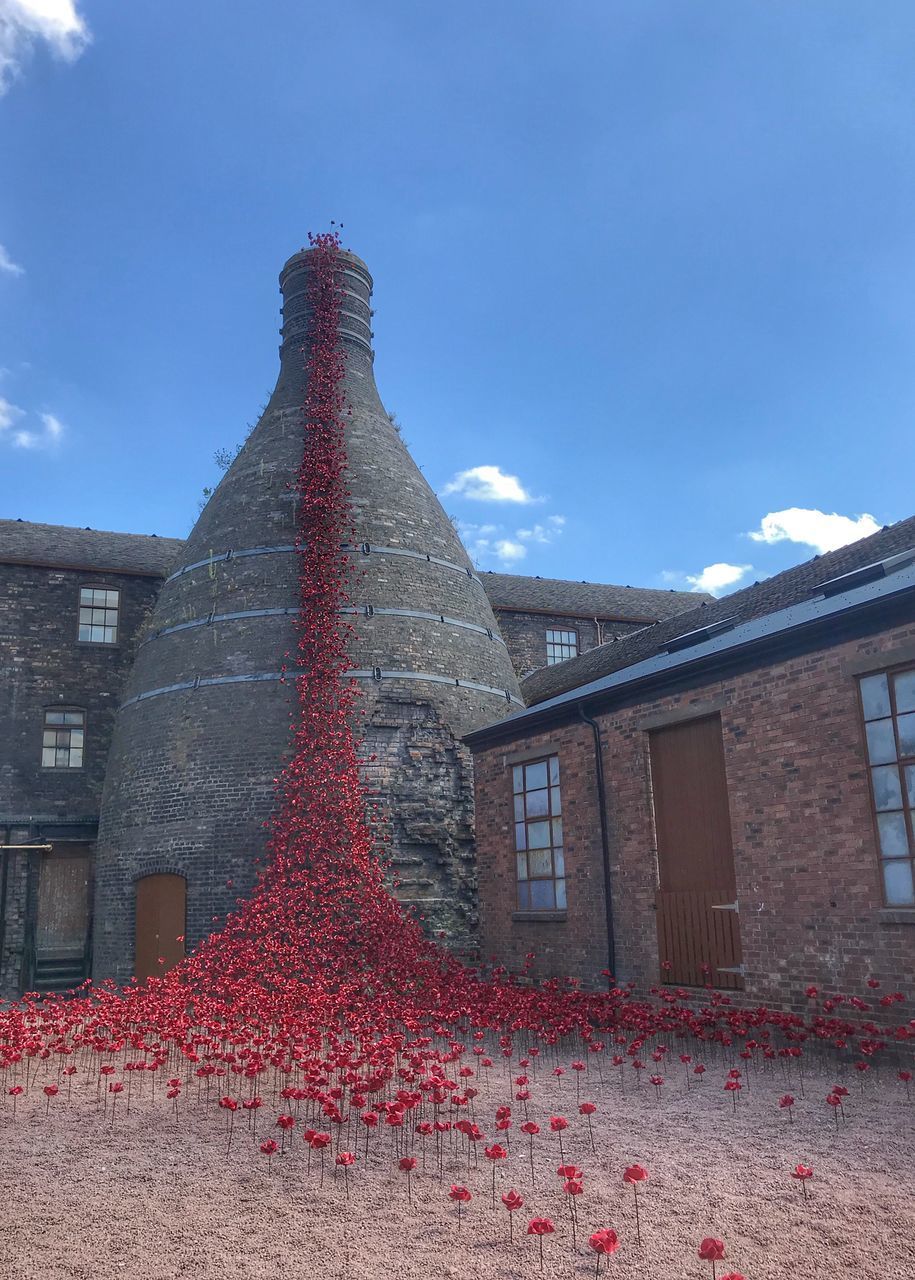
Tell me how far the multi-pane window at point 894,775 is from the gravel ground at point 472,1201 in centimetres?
192

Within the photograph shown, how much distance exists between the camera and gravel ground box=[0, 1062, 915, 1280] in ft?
14.9

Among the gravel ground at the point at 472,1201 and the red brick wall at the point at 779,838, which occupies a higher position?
the red brick wall at the point at 779,838

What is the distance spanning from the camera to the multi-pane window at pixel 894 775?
8.67 metres

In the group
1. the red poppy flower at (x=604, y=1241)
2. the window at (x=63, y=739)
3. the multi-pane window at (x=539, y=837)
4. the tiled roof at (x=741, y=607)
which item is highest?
the tiled roof at (x=741, y=607)

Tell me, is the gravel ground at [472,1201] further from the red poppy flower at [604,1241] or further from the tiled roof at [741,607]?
the tiled roof at [741,607]

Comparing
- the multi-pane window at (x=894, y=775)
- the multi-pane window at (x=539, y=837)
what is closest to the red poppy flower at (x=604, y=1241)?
the multi-pane window at (x=894, y=775)

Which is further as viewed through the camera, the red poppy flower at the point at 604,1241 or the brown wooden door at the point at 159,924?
the brown wooden door at the point at 159,924

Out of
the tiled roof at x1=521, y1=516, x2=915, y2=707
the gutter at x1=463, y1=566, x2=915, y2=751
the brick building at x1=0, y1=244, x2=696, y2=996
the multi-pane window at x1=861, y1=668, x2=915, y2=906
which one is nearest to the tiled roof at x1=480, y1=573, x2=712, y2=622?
the tiled roof at x1=521, y1=516, x2=915, y2=707

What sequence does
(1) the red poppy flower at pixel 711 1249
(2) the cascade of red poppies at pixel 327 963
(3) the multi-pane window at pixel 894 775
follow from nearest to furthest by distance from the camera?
(1) the red poppy flower at pixel 711 1249 → (3) the multi-pane window at pixel 894 775 → (2) the cascade of red poppies at pixel 327 963

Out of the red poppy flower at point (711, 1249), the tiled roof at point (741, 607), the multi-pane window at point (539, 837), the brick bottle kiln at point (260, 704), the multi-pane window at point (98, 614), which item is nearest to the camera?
the red poppy flower at point (711, 1249)

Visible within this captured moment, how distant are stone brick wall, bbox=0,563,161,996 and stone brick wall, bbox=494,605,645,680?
834 cm

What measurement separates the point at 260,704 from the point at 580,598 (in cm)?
1283

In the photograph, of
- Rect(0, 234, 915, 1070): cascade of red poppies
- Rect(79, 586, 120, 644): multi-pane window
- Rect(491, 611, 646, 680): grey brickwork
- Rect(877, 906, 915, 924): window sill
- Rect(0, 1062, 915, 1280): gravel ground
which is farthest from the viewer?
Rect(491, 611, 646, 680): grey brickwork

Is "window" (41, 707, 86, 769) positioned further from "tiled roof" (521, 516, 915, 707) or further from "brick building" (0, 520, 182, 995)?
"tiled roof" (521, 516, 915, 707)
